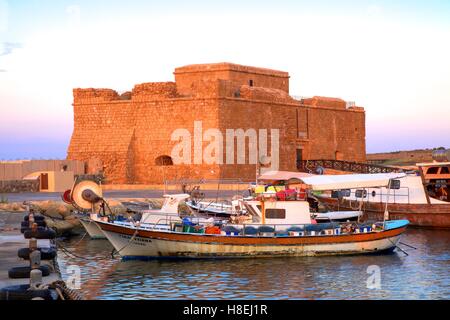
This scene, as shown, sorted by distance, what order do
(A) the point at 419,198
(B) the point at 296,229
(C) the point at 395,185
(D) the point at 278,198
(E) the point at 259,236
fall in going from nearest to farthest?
(E) the point at 259,236, (B) the point at 296,229, (D) the point at 278,198, (C) the point at 395,185, (A) the point at 419,198

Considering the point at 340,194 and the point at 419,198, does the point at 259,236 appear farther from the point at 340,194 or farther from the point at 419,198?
the point at 340,194

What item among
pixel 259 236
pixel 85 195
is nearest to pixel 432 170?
pixel 259 236

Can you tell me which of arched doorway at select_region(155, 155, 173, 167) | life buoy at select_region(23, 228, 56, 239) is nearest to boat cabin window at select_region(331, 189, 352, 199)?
arched doorway at select_region(155, 155, 173, 167)

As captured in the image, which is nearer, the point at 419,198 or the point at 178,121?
the point at 419,198

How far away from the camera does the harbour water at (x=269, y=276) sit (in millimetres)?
15250

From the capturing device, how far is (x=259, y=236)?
19.8 meters

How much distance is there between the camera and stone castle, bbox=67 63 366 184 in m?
37.4

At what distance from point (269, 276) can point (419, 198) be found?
12134mm

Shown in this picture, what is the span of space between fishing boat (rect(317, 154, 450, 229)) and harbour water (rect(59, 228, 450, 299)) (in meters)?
5.02

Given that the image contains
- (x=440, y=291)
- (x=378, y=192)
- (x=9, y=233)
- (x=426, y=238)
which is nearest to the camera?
(x=440, y=291)

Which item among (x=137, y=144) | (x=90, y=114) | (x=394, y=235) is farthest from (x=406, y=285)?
(x=90, y=114)
